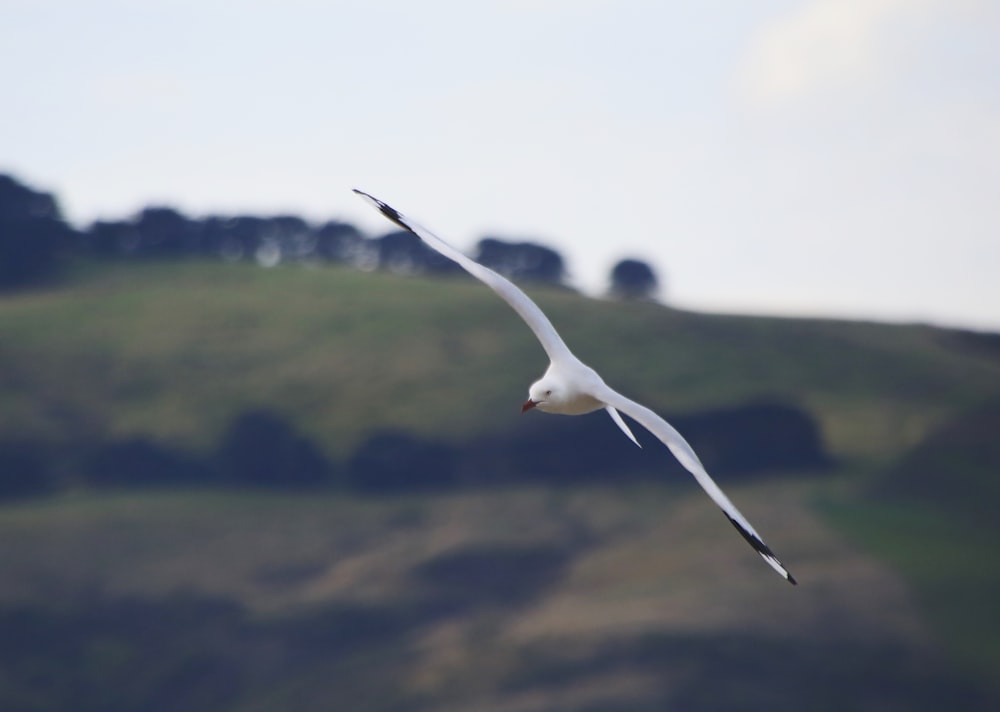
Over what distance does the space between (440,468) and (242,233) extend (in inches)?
2727

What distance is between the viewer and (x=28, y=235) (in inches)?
5994

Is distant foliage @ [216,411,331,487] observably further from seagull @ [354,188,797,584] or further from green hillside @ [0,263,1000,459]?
seagull @ [354,188,797,584]

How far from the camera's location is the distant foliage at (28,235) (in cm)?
14638

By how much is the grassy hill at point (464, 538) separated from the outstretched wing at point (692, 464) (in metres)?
67.0

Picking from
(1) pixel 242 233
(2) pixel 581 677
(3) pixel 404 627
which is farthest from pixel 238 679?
(1) pixel 242 233

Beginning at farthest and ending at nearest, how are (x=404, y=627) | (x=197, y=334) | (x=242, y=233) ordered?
1. (x=242, y=233)
2. (x=197, y=334)
3. (x=404, y=627)

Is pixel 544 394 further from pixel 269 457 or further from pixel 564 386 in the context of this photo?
pixel 269 457

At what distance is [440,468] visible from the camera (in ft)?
378

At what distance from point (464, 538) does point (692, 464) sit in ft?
281

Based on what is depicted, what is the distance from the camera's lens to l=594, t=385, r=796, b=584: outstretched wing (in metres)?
22.0

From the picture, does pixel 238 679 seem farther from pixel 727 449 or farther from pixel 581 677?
pixel 727 449

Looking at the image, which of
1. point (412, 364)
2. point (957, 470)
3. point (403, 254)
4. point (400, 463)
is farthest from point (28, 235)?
point (957, 470)

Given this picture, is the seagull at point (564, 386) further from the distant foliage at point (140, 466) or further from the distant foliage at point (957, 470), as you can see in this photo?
the distant foliage at point (140, 466)

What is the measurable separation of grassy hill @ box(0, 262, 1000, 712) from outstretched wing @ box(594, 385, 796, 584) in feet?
220
